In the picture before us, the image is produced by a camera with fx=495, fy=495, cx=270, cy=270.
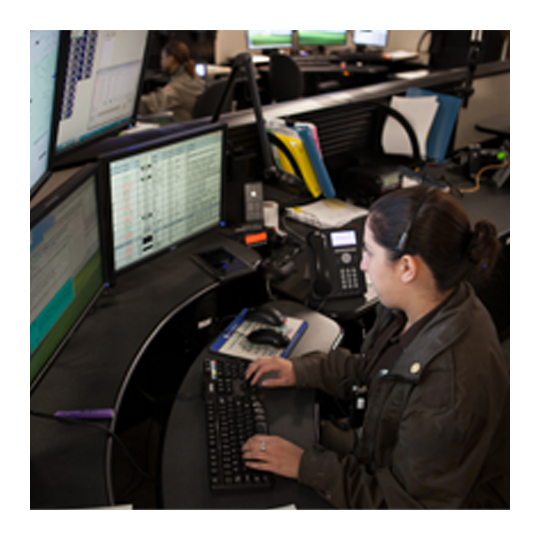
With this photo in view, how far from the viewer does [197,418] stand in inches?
47.7

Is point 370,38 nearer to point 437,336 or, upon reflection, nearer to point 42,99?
point 42,99

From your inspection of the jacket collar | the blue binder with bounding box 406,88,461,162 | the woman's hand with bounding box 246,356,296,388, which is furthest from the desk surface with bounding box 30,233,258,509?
the blue binder with bounding box 406,88,461,162

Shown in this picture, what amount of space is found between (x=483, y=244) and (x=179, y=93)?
3.36 meters

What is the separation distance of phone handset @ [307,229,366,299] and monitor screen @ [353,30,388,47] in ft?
16.5

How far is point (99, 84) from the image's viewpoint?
1.58 meters

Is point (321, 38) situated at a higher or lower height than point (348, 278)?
higher

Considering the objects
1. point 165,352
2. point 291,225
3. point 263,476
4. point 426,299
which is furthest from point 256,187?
point 263,476

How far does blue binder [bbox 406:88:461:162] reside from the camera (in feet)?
8.61

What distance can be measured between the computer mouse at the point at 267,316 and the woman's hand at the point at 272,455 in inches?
16.7

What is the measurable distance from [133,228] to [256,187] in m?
0.57

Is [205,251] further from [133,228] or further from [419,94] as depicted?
[419,94]

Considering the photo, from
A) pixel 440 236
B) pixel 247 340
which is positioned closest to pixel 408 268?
pixel 440 236

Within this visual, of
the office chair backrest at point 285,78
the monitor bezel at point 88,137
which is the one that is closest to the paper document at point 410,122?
the monitor bezel at point 88,137

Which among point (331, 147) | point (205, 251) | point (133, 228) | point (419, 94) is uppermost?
point (419, 94)
